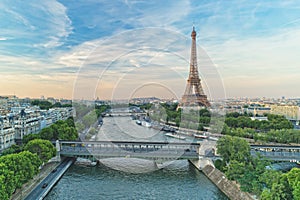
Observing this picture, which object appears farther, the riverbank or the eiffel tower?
the eiffel tower

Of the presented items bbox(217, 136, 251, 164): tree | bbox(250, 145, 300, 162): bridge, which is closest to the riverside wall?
bbox(217, 136, 251, 164): tree

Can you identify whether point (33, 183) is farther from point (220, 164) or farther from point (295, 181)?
point (295, 181)

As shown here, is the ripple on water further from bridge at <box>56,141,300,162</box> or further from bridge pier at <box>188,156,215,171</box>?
bridge at <box>56,141,300,162</box>

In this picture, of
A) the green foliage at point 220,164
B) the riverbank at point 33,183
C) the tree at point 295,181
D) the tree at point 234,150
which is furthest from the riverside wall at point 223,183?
the riverbank at point 33,183

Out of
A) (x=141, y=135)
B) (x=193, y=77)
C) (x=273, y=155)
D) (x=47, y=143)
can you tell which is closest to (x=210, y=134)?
(x=141, y=135)

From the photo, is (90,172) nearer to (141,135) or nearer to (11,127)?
(11,127)

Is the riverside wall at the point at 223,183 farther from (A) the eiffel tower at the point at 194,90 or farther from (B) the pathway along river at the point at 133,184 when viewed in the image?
(A) the eiffel tower at the point at 194,90
